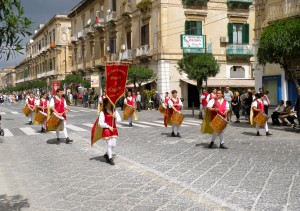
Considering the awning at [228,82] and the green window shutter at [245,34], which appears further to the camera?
the green window shutter at [245,34]

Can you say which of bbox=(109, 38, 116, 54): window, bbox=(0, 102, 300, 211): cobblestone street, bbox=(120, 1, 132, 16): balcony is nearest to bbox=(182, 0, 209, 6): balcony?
bbox=(120, 1, 132, 16): balcony

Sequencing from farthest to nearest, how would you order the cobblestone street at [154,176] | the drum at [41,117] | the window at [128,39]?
the window at [128,39] < the drum at [41,117] < the cobblestone street at [154,176]

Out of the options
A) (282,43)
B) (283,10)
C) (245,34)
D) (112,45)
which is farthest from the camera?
(112,45)

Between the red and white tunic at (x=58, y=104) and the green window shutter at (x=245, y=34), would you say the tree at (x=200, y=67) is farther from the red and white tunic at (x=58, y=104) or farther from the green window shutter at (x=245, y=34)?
the green window shutter at (x=245, y=34)

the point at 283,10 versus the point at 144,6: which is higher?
the point at 144,6

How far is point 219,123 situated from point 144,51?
23.0 m

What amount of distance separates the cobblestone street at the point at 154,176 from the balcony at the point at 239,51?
21604 millimetres

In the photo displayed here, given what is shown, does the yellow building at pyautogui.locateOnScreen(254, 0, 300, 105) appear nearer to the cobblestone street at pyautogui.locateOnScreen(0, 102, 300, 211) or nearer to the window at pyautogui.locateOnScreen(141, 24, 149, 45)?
the cobblestone street at pyautogui.locateOnScreen(0, 102, 300, 211)

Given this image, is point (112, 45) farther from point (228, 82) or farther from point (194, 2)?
point (228, 82)

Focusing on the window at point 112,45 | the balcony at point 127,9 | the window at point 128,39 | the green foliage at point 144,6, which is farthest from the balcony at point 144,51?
the window at point 112,45

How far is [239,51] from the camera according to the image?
3334cm

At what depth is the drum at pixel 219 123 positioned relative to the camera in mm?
10305

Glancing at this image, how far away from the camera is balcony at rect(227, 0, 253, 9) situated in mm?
32812

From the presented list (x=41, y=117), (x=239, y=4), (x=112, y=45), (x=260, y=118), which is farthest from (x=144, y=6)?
(x=260, y=118)
